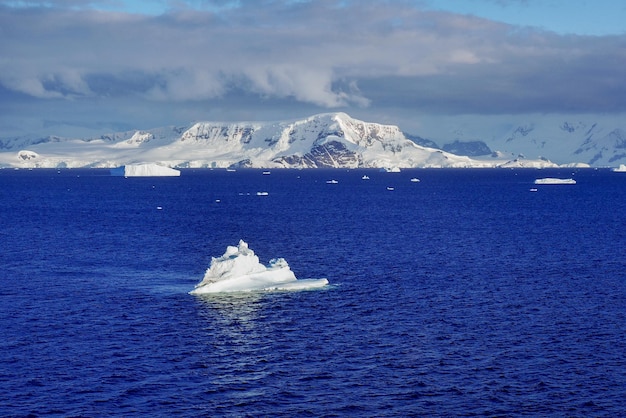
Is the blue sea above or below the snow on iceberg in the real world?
below

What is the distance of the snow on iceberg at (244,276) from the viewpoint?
7700 cm

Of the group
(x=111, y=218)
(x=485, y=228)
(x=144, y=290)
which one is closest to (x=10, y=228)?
(x=111, y=218)

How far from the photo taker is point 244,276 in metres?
78.8

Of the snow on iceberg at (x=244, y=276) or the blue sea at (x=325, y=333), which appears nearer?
the blue sea at (x=325, y=333)

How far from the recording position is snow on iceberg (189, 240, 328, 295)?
77000 mm

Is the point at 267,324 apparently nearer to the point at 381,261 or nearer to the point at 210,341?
the point at 210,341

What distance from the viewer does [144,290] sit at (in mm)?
79062

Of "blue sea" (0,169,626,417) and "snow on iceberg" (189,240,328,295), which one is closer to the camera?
"blue sea" (0,169,626,417)

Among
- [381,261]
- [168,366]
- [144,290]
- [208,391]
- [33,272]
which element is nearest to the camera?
[208,391]

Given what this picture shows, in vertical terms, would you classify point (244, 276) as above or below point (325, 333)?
above

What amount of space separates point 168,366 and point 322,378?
10.4m

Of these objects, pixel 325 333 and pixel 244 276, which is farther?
pixel 244 276

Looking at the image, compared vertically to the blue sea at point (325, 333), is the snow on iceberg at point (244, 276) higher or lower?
higher

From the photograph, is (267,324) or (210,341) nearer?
(210,341)
